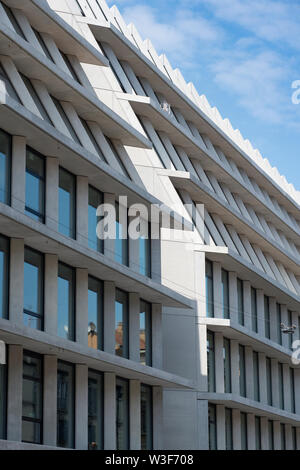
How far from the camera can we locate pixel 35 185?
104ft

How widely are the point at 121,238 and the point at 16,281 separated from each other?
7.84 meters

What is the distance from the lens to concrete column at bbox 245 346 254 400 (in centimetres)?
4934

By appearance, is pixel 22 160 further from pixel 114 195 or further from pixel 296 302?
pixel 296 302

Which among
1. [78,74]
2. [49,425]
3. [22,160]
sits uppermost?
[78,74]

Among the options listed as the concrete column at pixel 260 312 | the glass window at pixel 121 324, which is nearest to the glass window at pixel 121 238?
the glass window at pixel 121 324

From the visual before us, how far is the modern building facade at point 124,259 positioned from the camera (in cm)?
3062

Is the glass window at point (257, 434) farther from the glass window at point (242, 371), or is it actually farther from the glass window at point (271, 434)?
the glass window at point (242, 371)

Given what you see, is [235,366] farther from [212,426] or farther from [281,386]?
[281,386]

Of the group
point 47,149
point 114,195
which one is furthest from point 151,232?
point 47,149

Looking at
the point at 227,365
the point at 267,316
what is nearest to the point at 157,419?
the point at 227,365

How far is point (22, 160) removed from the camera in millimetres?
30609

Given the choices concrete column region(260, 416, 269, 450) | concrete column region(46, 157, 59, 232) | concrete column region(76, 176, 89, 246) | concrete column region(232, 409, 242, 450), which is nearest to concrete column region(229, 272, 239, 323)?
concrete column region(232, 409, 242, 450)

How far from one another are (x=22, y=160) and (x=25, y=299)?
3.93m

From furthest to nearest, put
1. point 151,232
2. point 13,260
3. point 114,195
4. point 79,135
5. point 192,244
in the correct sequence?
point 192,244 < point 151,232 < point 114,195 < point 79,135 < point 13,260
